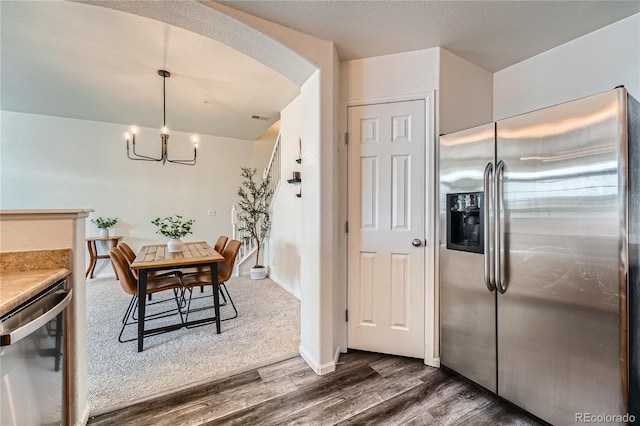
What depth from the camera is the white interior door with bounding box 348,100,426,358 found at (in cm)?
220

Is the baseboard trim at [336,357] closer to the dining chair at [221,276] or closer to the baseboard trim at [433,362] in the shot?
the baseboard trim at [433,362]

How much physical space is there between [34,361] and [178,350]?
1417 millimetres

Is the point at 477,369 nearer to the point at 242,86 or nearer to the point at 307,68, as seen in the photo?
the point at 307,68

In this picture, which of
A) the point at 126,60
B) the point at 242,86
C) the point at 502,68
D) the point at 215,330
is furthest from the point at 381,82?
the point at 215,330

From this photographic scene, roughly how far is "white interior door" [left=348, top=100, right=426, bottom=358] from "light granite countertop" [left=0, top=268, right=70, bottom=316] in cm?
186

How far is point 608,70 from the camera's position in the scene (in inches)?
76.1

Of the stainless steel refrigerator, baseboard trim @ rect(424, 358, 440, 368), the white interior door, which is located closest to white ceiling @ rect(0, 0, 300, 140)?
the white interior door

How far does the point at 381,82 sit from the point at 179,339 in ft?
9.83

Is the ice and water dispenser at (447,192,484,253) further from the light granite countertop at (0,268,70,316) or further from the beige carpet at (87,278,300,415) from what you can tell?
the light granite countertop at (0,268,70,316)

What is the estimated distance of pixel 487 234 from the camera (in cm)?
175

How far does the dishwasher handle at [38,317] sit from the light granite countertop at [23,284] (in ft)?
0.19

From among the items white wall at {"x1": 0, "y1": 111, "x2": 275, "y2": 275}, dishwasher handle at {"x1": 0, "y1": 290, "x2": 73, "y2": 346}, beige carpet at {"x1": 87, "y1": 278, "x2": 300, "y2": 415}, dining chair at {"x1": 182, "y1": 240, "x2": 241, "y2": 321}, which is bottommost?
beige carpet at {"x1": 87, "y1": 278, "x2": 300, "y2": 415}

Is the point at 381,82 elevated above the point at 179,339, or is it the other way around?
the point at 381,82

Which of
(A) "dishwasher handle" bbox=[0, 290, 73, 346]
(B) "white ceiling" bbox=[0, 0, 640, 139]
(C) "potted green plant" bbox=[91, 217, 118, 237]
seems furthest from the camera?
(C) "potted green plant" bbox=[91, 217, 118, 237]
